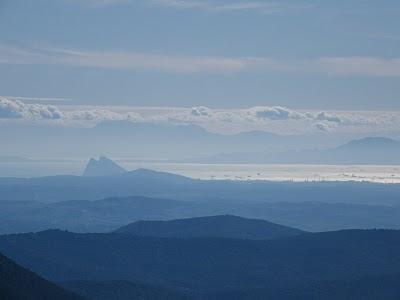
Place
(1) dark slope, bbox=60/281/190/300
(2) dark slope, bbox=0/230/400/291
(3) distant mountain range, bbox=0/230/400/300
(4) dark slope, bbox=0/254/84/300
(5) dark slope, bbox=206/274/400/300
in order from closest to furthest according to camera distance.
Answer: (4) dark slope, bbox=0/254/84/300, (1) dark slope, bbox=60/281/190/300, (5) dark slope, bbox=206/274/400/300, (3) distant mountain range, bbox=0/230/400/300, (2) dark slope, bbox=0/230/400/291

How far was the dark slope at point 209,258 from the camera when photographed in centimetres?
12281

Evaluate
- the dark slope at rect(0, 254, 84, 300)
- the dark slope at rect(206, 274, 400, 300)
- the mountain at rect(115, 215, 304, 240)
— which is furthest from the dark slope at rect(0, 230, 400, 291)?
the dark slope at rect(0, 254, 84, 300)

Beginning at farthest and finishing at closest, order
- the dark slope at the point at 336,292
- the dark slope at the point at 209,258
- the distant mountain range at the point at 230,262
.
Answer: the dark slope at the point at 209,258, the distant mountain range at the point at 230,262, the dark slope at the point at 336,292

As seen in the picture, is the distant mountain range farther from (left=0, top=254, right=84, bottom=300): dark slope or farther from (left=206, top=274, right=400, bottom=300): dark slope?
(left=0, top=254, right=84, bottom=300): dark slope

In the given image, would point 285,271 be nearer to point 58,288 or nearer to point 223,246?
point 223,246

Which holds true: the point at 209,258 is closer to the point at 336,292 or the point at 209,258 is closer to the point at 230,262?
the point at 230,262

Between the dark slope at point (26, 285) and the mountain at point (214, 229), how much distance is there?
76.9 m

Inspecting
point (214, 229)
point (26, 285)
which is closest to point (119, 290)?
point (26, 285)

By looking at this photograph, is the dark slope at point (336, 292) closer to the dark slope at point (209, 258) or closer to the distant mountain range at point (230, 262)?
the distant mountain range at point (230, 262)

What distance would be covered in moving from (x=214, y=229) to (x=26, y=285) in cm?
8812

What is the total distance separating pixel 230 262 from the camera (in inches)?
5281

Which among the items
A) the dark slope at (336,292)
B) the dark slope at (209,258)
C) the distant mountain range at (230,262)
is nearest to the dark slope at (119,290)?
the dark slope at (336,292)

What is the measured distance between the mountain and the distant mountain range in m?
19.1

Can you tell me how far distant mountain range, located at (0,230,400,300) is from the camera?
115 meters
